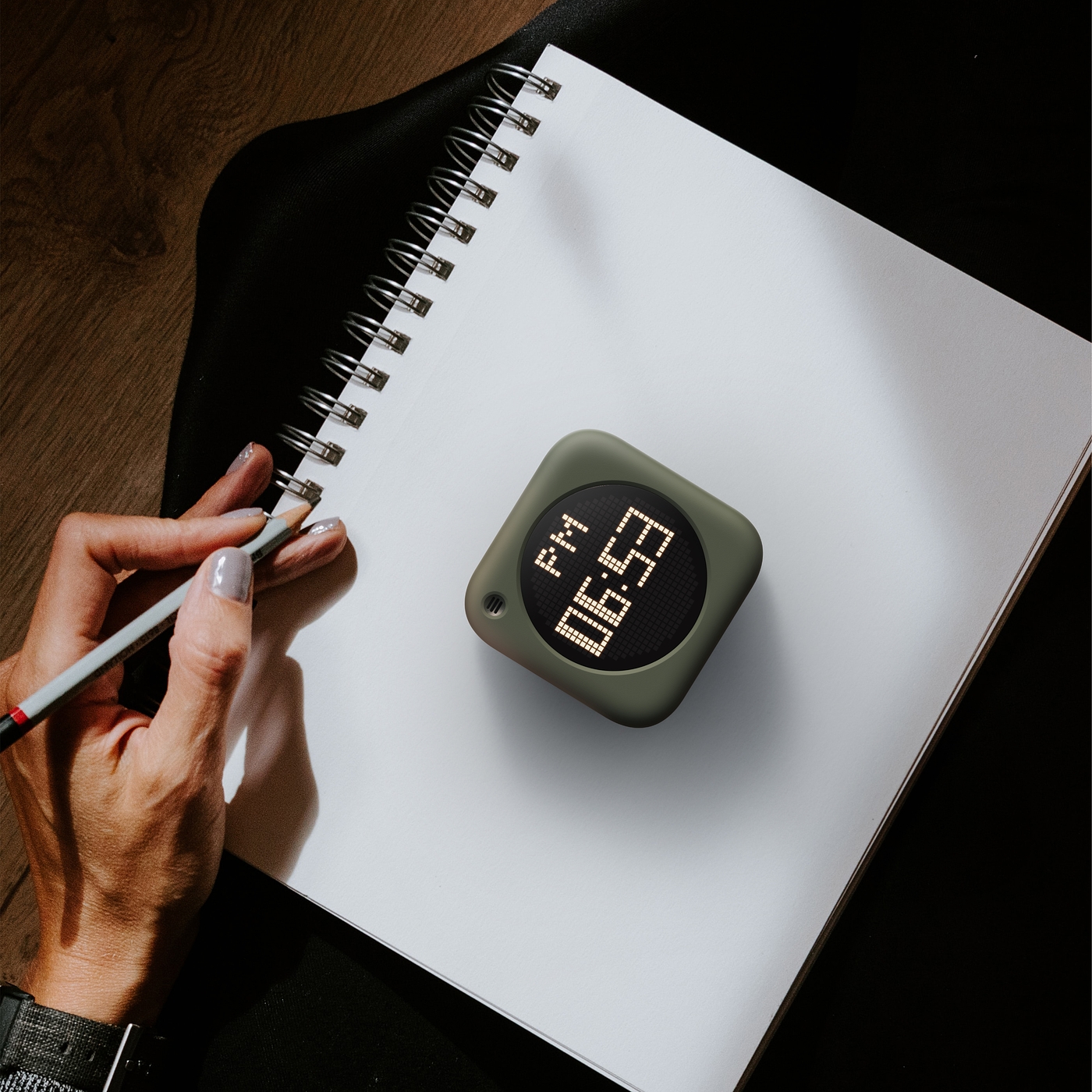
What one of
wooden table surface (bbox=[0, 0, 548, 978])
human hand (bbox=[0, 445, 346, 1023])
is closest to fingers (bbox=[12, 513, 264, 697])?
human hand (bbox=[0, 445, 346, 1023])

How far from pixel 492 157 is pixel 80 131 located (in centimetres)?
41

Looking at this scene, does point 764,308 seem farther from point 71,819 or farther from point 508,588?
point 71,819

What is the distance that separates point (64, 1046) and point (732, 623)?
1.86 ft

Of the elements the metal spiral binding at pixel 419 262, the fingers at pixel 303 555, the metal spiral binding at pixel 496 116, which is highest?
the metal spiral binding at pixel 496 116

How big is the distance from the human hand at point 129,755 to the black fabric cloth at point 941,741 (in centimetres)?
7

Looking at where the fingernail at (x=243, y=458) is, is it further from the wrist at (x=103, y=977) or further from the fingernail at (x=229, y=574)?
the wrist at (x=103, y=977)

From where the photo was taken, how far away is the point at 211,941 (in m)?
0.63

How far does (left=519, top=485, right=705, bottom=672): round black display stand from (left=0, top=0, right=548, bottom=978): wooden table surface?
0.41 m

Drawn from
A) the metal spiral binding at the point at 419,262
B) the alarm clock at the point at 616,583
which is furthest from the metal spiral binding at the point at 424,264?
the alarm clock at the point at 616,583

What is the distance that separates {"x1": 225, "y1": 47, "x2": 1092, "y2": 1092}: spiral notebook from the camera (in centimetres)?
54

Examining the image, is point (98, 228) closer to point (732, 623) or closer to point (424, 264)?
point (424, 264)

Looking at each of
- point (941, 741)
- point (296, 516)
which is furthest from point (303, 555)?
point (941, 741)

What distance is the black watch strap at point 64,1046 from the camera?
547 millimetres

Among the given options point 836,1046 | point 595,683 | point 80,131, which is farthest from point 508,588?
point 80,131
